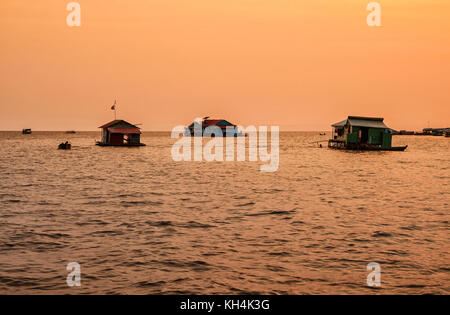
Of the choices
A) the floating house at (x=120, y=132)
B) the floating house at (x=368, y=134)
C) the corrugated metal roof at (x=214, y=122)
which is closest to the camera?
A: the floating house at (x=368, y=134)

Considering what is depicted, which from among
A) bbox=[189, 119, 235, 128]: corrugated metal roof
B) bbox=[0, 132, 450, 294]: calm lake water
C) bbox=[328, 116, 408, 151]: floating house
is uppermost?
bbox=[189, 119, 235, 128]: corrugated metal roof

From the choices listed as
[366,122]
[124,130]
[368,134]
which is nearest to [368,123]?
[366,122]

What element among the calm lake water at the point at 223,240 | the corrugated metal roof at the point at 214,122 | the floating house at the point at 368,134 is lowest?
the calm lake water at the point at 223,240

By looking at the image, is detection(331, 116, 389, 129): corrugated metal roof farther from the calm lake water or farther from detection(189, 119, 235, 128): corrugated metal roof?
detection(189, 119, 235, 128): corrugated metal roof

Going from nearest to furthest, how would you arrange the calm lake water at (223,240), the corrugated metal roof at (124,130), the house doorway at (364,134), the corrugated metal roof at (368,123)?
1. the calm lake water at (223,240)
2. the corrugated metal roof at (368,123)
3. the house doorway at (364,134)
4. the corrugated metal roof at (124,130)

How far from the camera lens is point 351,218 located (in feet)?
53.8

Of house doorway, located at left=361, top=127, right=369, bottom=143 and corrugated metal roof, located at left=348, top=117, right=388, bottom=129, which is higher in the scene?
corrugated metal roof, located at left=348, top=117, right=388, bottom=129

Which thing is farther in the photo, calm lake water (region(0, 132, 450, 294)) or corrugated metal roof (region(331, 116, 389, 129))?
corrugated metal roof (region(331, 116, 389, 129))

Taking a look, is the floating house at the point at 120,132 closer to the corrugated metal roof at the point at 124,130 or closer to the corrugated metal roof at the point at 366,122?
the corrugated metal roof at the point at 124,130

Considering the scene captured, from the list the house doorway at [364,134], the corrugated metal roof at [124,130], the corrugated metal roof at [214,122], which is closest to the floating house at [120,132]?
the corrugated metal roof at [124,130]

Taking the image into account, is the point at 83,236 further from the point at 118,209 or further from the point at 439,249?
the point at 439,249

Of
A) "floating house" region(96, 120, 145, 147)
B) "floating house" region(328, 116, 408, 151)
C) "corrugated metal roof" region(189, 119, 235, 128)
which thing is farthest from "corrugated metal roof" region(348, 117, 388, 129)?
"corrugated metal roof" region(189, 119, 235, 128)
